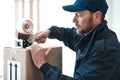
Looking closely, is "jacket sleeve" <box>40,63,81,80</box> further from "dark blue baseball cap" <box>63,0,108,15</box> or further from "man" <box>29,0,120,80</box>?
"dark blue baseball cap" <box>63,0,108,15</box>

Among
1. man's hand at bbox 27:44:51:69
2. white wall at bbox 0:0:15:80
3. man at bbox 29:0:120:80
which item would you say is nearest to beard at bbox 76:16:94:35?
man at bbox 29:0:120:80

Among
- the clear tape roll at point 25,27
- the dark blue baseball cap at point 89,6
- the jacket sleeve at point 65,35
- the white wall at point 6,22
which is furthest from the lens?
the white wall at point 6,22

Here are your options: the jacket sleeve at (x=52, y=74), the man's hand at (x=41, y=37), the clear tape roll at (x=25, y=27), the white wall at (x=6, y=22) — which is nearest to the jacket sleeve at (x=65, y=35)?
the man's hand at (x=41, y=37)

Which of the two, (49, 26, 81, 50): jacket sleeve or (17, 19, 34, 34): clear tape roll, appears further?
(49, 26, 81, 50): jacket sleeve

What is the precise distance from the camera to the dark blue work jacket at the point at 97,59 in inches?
46.5

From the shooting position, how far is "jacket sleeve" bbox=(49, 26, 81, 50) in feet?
5.39

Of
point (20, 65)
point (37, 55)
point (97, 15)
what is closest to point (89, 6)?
point (97, 15)

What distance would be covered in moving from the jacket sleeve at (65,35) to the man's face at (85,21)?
0.30m

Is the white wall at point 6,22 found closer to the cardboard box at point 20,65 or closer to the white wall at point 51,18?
the white wall at point 51,18

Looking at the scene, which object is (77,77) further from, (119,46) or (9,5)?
(9,5)

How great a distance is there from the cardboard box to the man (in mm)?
52

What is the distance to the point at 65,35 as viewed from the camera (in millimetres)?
1668

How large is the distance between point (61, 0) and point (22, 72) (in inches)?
52.7

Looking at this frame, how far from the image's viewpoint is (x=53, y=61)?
59.9 inches
